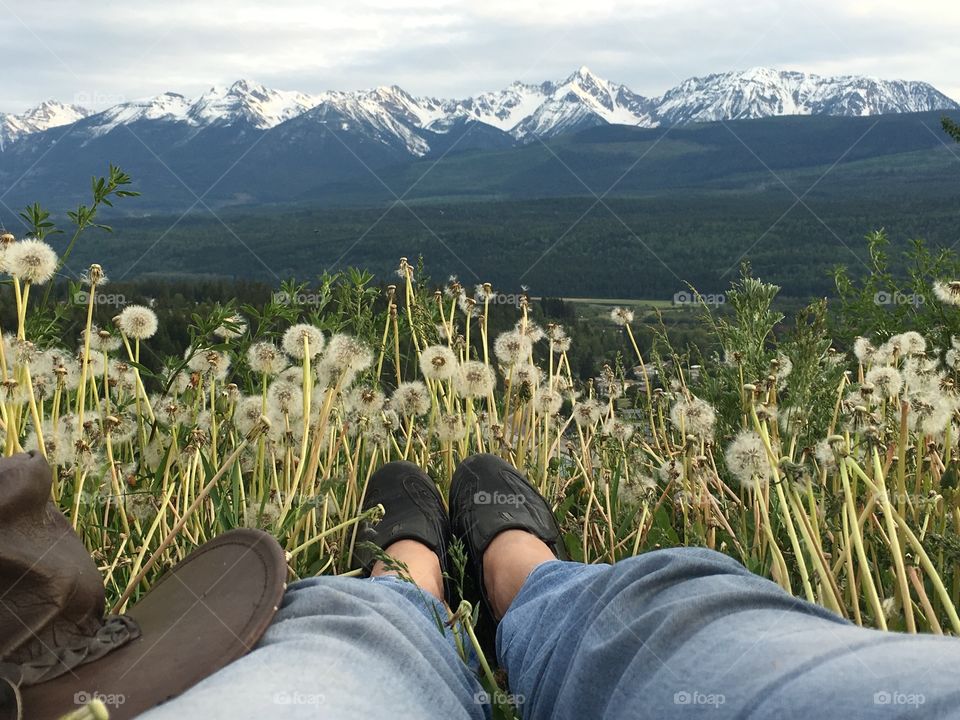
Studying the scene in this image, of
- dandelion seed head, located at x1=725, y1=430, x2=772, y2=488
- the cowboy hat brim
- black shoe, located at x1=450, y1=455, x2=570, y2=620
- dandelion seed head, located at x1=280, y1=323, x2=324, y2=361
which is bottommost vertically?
black shoe, located at x1=450, y1=455, x2=570, y2=620

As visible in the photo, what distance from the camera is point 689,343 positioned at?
421 centimetres

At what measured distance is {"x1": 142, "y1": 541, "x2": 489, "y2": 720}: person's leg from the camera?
130 centimetres

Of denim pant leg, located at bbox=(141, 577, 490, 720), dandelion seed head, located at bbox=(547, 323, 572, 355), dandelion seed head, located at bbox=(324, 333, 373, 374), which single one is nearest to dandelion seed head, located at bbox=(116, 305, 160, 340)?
dandelion seed head, located at bbox=(324, 333, 373, 374)

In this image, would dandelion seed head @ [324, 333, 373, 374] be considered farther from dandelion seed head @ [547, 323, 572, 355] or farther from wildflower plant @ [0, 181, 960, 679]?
dandelion seed head @ [547, 323, 572, 355]

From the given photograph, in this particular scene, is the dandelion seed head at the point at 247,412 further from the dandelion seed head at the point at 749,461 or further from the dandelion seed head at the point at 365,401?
the dandelion seed head at the point at 749,461

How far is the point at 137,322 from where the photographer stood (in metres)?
3.12

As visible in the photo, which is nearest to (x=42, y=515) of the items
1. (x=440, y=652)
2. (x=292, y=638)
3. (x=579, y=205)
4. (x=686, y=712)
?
(x=292, y=638)

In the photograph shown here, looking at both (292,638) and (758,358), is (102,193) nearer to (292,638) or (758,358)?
(292,638)

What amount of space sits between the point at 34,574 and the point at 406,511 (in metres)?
1.72

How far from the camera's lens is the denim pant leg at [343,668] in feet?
4.27

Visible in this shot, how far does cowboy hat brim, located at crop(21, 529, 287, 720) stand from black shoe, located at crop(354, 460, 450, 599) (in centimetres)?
95

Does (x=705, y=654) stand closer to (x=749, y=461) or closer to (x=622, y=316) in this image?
(x=749, y=461)

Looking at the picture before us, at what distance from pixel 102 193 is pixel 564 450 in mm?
2335

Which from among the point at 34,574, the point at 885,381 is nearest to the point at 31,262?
the point at 34,574
